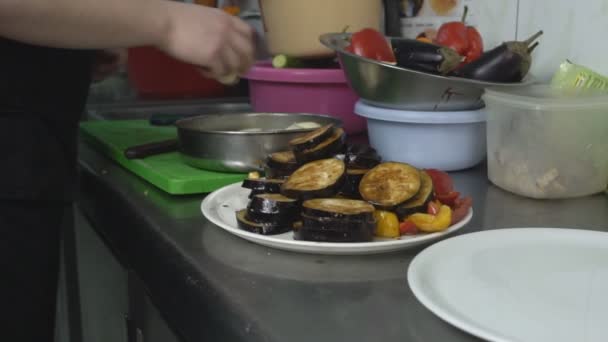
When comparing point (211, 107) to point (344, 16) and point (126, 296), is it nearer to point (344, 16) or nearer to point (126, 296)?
point (344, 16)

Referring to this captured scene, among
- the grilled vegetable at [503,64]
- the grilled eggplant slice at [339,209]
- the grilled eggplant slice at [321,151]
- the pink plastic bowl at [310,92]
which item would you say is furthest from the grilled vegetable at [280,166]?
the pink plastic bowl at [310,92]

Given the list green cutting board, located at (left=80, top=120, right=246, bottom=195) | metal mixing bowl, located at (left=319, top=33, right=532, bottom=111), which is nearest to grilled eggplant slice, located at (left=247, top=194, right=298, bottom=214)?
green cutting board, located at (left=80, top=120, right=246, bottom=195)

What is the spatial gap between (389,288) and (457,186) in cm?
39

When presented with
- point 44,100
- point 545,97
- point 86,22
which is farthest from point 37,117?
point 545,97

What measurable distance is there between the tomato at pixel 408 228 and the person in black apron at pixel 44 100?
1.13 feet

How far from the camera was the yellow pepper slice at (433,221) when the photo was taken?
583 millimetres

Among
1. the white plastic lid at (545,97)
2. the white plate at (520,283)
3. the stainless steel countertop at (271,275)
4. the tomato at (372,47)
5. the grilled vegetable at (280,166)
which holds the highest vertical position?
the tomato at (372,47)

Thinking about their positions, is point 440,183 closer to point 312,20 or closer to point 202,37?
point 202,37

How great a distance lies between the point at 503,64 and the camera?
857 mm

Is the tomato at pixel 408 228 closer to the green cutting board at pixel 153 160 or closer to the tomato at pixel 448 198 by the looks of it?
the tomato at pixel 448 198

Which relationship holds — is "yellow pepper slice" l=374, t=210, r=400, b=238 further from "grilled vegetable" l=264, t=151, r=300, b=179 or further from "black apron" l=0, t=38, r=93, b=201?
"black apron" l=0, t=38, r=93, b=201

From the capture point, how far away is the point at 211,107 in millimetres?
1530

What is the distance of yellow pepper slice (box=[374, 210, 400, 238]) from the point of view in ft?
1.94

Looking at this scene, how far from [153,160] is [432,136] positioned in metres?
0.42
